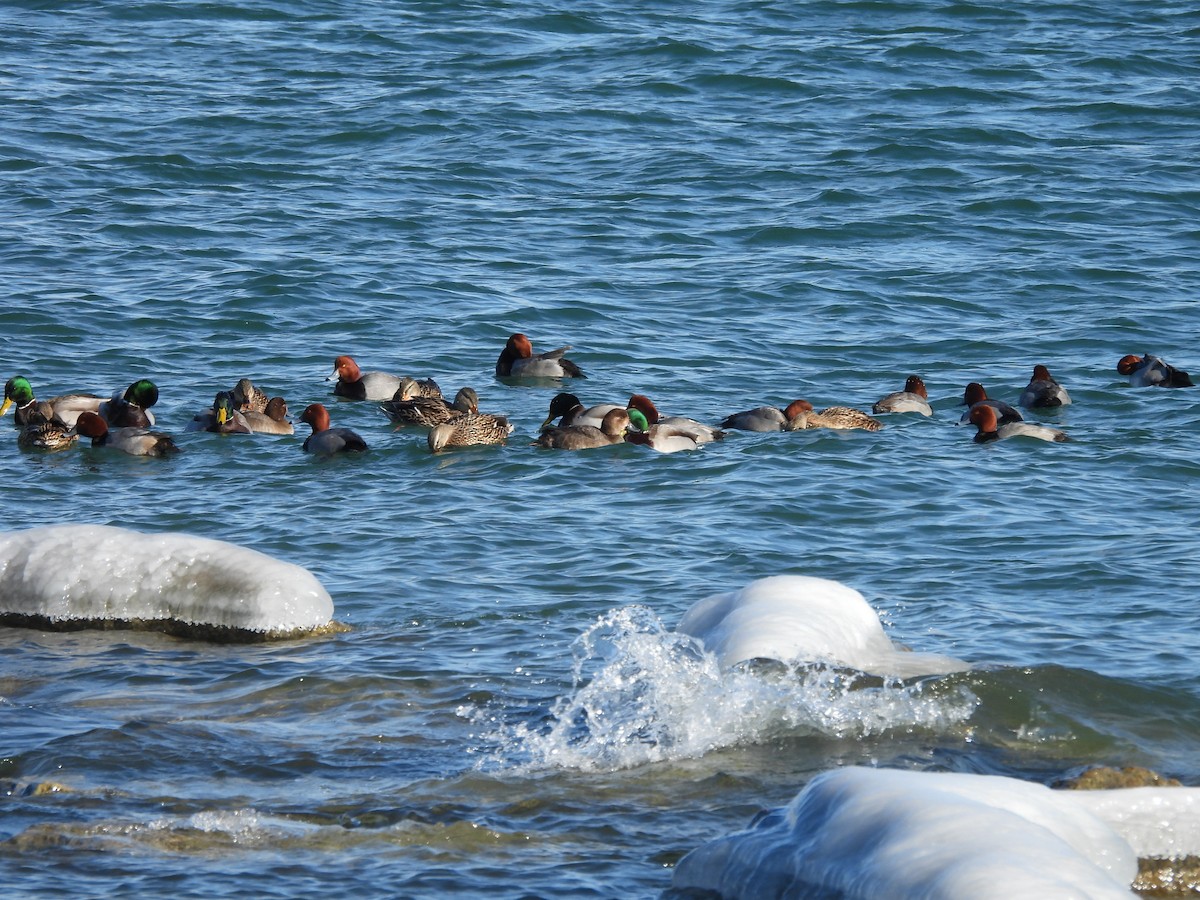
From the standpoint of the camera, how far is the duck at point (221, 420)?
46.6 feet

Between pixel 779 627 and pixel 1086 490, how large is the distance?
5.13m

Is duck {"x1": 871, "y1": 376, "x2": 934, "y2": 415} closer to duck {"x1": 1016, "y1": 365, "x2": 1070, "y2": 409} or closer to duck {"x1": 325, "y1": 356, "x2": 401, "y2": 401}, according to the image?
duck {"x1": 1016, "y1": 365, "x2": 1070, "y2": 409}

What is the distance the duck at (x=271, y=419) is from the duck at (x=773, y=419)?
3659 mm

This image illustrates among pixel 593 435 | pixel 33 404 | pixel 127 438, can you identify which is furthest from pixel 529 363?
pixel 33 404

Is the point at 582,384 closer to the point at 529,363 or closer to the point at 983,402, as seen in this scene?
the point at 529,363

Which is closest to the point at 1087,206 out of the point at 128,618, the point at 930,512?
the point at 930,512

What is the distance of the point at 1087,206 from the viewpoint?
2250 cm

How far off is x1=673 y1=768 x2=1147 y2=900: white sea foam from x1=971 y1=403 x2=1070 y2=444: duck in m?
7.94

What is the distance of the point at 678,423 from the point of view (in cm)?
1395

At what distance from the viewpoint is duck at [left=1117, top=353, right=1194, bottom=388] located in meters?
15.4

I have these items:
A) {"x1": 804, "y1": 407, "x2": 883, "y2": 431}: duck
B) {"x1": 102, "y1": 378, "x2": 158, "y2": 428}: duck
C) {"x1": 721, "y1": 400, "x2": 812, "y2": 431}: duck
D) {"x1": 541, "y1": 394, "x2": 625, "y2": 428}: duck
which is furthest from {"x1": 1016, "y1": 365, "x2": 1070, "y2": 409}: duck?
{"x1": 102, "y1": 378, "x2": 158, "y2": 428}: duck

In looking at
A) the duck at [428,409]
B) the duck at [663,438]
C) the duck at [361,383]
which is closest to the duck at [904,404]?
the duck at [663,438]

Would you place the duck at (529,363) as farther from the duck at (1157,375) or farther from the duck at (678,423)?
the duck at (1157,375)

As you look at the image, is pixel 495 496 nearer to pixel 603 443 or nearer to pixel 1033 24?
pixel 603 443
